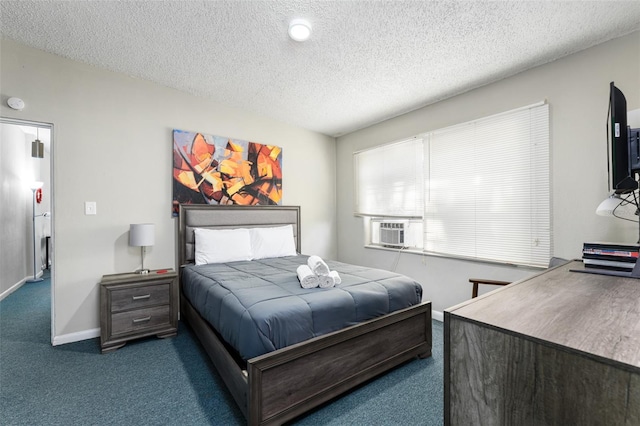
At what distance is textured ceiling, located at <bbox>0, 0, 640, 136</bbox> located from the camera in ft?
6.37

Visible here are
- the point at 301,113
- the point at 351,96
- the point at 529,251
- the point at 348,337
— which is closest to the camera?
the point at 348,337

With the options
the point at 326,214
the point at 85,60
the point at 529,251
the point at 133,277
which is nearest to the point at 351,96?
the point at 326,214

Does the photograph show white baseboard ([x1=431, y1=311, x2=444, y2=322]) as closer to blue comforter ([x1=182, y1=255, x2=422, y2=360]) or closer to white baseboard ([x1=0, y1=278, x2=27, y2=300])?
blue comforter ([x1=182, y1=255, x2=422, y2=360])

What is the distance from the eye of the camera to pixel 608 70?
2.20m

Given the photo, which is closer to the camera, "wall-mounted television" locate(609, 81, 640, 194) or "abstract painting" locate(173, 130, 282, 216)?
"wall-mounted television" locate(609, 81, 640, 194)

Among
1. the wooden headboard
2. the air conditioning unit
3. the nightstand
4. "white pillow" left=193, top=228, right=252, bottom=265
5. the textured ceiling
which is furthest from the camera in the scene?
the air conditioning unit

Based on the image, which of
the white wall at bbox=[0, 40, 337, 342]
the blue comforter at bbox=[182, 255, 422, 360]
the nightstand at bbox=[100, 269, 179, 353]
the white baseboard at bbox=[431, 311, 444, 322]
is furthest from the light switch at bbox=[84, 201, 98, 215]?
the white baseboard at bbox=[431, 311, 444, 322]

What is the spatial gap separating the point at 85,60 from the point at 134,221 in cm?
163

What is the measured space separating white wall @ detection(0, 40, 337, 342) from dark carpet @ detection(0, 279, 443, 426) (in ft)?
1.42

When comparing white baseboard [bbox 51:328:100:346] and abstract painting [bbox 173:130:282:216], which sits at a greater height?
abstract painting [bbox 173:130:282:216]

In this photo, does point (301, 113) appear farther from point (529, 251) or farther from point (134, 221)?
point (529, 251)

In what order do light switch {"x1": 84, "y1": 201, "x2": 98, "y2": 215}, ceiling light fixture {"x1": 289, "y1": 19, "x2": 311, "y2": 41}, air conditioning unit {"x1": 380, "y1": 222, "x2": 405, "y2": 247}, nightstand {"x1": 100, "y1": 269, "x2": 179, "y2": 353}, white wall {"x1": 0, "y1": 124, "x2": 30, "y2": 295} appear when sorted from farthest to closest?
white wall {"x1": 0, "y1": 124, "x2": 30, "y2": 295}, air conditioning unit {"x1": 380, "y1": 222, "x2": 405, "y2": 247}, light switch {"x1": 84, "y1": 201, "x2": 98, "y2": 215}, nightstand {"x1": 100, "y1": 269, "x2": 179, "y2": 353}, ceiling light fixture {"x1": 289, "y1": 19, "x2": 311, "y2": 41}

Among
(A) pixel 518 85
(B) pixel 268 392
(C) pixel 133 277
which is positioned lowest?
(B) pixel 268 392

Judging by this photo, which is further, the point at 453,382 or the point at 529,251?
the point at 529,251
